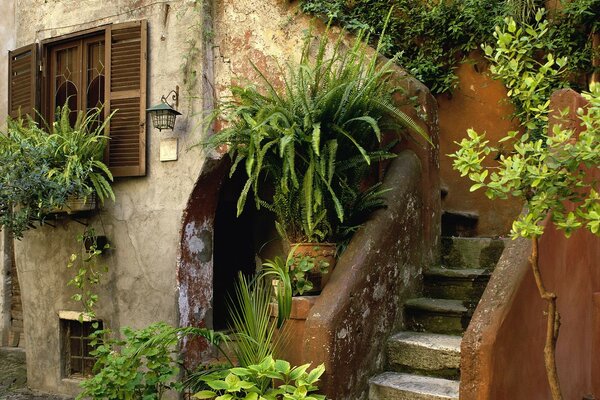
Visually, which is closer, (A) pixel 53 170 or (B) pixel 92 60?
(A) pixel 53 170

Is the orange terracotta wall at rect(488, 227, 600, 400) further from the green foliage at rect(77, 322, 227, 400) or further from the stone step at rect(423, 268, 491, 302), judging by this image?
the green foliage at rect(77, 322, 227, 400)

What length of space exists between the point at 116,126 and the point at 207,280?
1.72 metres

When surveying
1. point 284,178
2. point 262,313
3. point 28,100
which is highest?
point 28,100

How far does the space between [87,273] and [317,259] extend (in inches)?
121

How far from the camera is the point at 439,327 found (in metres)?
5.23

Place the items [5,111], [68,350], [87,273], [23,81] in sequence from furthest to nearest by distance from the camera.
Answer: [5,111] → [23,81] → [68,350] → [87,273]

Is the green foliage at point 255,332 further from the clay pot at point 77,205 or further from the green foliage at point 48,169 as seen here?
the clay pot at point 77,205

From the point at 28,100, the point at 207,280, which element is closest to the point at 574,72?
the point at 207,280

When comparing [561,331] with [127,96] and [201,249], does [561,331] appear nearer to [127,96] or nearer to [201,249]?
[201,249]

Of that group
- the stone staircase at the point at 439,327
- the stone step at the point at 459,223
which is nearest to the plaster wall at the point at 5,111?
the stone step at the point at 459,223

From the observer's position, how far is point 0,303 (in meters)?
8.57

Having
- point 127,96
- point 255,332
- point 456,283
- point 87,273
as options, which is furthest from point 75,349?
point 456,283

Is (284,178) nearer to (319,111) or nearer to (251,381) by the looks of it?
(319,111)

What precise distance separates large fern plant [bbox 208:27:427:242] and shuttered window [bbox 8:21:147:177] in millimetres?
1691
